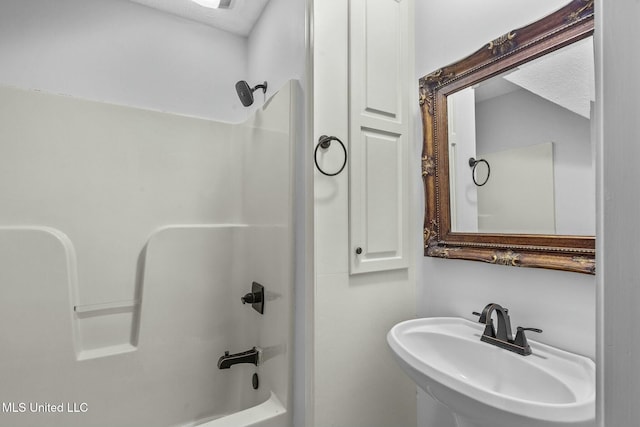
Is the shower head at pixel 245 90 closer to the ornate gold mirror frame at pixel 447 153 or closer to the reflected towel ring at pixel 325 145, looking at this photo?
the reflected towel ring at pixel 325 145

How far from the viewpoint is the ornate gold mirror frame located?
81 centimetres

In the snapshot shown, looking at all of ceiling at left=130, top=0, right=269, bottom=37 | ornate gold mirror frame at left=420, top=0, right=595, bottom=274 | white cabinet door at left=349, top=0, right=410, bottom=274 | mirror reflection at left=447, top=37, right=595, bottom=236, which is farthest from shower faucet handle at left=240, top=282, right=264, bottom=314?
ceiling at left=130, top=0, right=269, bottom=37

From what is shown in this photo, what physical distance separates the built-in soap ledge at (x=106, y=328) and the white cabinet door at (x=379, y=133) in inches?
45.1

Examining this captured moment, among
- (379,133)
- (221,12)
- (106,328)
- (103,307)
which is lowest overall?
(106,328)

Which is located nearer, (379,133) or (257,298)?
(379,133)

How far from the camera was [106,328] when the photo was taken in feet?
4.58

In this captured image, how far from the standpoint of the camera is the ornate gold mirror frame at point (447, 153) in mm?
807

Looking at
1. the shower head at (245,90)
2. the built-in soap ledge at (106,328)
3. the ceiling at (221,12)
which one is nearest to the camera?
the built-in soap ledge at (106,328)

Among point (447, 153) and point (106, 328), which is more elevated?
point (447, 153)

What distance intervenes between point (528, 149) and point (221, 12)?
5.79 feet

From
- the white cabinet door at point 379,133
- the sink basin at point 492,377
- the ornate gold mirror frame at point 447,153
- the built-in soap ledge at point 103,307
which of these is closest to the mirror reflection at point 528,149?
the ornate gold mirror frame at point 447,153

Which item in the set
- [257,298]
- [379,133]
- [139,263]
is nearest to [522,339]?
[379,133]

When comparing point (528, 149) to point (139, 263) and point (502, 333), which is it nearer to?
point (502, 333)

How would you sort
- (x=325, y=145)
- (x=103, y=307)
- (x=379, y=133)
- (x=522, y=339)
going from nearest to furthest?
(x=522, y=339)
(x=325, y=145)
(x=379, y=133)
(x=103, y=307)
